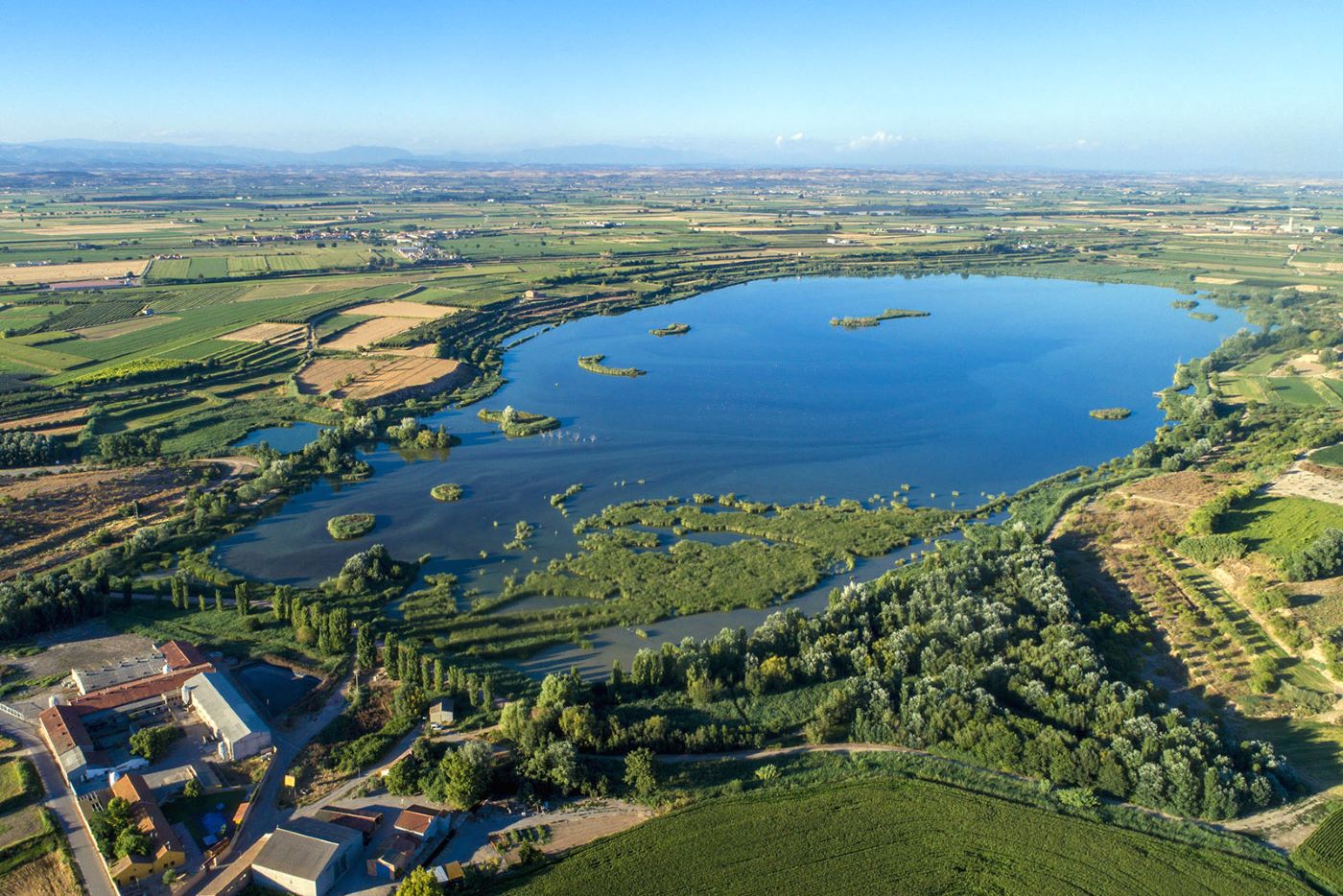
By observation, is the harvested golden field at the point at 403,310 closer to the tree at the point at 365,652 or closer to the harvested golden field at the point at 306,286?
the harvested golden field at the point at 306,286

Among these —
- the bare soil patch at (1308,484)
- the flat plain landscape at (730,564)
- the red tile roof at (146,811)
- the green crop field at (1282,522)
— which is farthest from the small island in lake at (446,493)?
the bare soil patch at (1308,484)

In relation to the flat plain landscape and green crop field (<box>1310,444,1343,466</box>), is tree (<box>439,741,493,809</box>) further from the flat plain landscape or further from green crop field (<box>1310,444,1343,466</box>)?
green crop field (<box>1310,444,1343,466</box>)

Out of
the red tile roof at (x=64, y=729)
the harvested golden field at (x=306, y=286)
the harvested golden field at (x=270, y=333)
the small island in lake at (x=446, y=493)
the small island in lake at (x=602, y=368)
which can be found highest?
the harvested golden field at (x=306, y=286)

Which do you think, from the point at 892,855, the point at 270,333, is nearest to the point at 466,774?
the point at 892,855

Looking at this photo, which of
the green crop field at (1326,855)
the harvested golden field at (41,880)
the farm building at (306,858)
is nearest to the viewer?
the farm building at (306,858)

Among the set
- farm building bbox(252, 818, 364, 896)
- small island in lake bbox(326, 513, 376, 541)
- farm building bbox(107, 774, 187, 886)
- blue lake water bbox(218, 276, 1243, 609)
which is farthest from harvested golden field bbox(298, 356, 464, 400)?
farm building bbox(252, 818, 364, 896)

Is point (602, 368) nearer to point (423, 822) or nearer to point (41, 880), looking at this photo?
point (423, 822)
